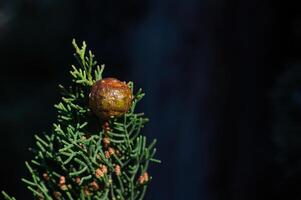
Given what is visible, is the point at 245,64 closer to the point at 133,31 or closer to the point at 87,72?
the point at 133,31

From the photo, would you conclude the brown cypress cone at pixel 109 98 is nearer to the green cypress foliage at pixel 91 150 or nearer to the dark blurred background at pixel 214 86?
the green cypress foliage at pixel 91 150

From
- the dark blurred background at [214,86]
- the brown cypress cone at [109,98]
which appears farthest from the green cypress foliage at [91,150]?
the dark blurred background at [214,86]

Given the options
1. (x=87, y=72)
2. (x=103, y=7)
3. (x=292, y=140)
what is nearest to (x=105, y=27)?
(x=103, y=7)

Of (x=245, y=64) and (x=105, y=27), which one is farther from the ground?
(x=105, y=27)

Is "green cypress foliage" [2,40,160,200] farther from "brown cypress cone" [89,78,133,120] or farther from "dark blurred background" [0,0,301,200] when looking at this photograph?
"dark blurred background" [0,0,301,200]

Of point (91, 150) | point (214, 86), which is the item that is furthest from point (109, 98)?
point (214, 86)

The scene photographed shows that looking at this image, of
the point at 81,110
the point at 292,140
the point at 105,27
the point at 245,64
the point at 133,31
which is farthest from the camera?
the point at 105,27

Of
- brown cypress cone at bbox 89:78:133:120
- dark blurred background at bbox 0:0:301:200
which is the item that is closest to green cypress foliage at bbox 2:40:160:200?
brown cypress cone at bbox 89:78:133:120

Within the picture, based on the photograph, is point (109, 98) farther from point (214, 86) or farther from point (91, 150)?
point (214, 86)
